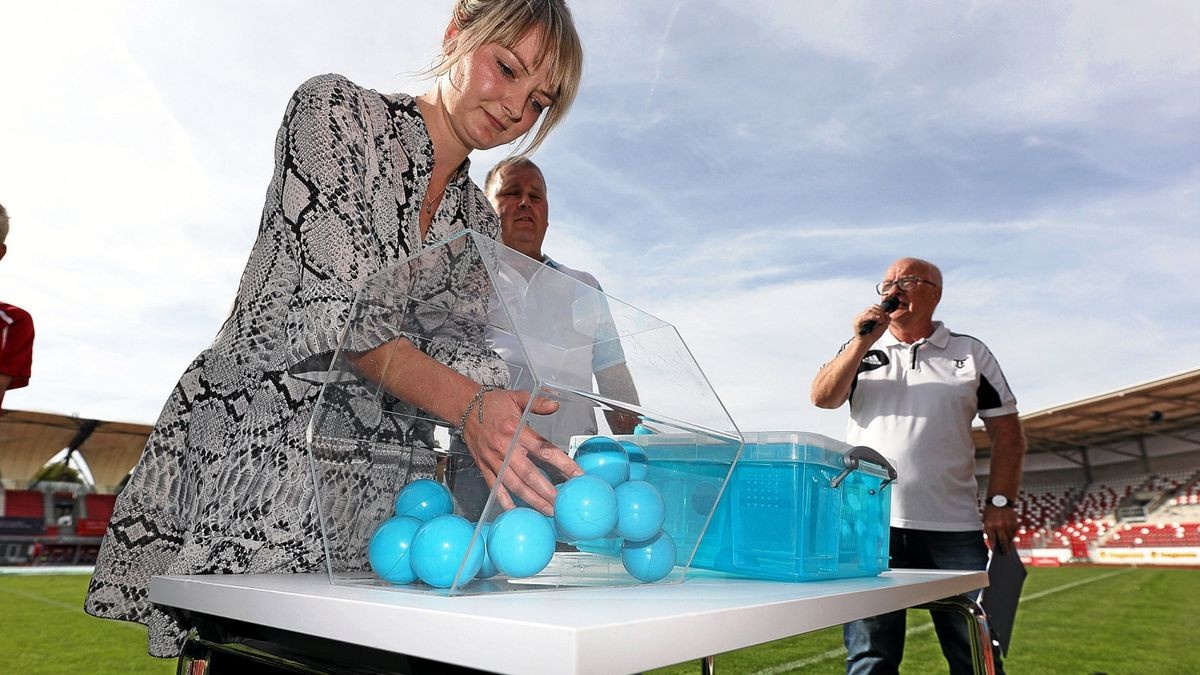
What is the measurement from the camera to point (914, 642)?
682 centimetres

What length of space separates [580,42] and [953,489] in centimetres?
220

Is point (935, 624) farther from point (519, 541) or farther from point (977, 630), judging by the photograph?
point (519, 541)

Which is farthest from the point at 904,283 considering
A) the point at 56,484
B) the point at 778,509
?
the point at 56,484

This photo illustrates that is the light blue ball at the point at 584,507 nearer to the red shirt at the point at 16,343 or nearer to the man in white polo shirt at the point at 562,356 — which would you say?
the man in white polo shirt at the point at 562,356

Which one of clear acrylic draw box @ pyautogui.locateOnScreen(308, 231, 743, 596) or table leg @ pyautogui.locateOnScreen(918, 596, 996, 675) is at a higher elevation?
clear acrylic draw box @ pyautogui.locateOnScreen(308, 231, 743, 596)

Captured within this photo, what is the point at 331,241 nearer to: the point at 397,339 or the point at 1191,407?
the point at 397,339

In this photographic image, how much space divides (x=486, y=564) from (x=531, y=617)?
201 millimetres

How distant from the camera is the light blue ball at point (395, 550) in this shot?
2.40 ft

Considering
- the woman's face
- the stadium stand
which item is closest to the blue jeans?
the woman's face

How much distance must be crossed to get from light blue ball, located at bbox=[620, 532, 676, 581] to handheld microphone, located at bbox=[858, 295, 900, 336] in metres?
1.96

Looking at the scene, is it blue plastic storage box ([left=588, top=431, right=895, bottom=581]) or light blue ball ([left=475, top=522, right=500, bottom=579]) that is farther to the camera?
blue plastic storage box ([left=588, top=431, right=895, bottom=581])

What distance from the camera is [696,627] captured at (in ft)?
1.92

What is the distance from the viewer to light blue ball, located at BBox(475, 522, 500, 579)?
2.29 ft

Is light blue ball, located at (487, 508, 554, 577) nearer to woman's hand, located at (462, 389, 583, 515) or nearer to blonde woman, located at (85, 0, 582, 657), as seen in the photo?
woman's hand, located at (462, 389, 583, 515)
